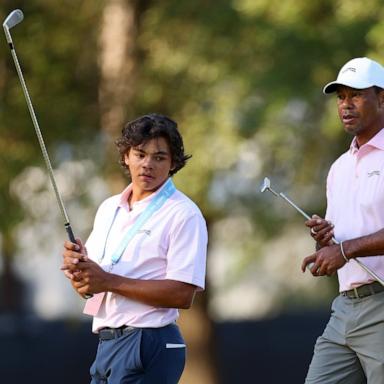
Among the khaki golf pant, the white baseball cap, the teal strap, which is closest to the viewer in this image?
the teal strap

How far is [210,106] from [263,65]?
0.68m

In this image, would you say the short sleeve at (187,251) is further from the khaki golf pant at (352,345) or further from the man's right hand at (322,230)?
the khaki golf pant at (352,345)

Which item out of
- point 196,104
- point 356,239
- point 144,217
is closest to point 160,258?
point 144,217

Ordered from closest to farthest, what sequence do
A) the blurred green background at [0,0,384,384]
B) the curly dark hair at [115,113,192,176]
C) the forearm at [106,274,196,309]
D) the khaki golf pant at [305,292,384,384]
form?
the forearm at [106,274,196,309], the curly dark hair at [115,113,192,176], the khaki golf pant at [305,292,384,384], the blurred green background at [0,0,384,384]

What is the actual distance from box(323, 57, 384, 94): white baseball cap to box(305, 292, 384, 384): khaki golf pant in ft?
2.91

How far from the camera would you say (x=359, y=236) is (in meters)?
5.73

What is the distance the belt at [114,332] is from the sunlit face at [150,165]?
55 cm

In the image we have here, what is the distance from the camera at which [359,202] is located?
19.0 feet

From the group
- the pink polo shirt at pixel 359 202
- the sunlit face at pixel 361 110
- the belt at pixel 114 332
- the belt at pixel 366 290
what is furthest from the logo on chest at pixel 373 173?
the belt at pixel 114 332

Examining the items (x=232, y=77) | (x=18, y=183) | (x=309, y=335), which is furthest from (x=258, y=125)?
(x=309, y=335)

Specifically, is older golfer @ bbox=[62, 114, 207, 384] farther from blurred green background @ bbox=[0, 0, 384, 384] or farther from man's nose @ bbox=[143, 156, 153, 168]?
blurred green background @ bbox=[0, 0, 384, 384]

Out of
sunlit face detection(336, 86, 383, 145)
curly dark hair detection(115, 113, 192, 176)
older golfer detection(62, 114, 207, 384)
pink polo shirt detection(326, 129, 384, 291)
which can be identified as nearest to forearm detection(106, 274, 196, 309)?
older golfer detection(62, 114, 207, 384)

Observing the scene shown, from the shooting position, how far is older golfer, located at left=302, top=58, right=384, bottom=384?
18.8ft

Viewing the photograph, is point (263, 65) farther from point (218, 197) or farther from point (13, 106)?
point (13, 106)
